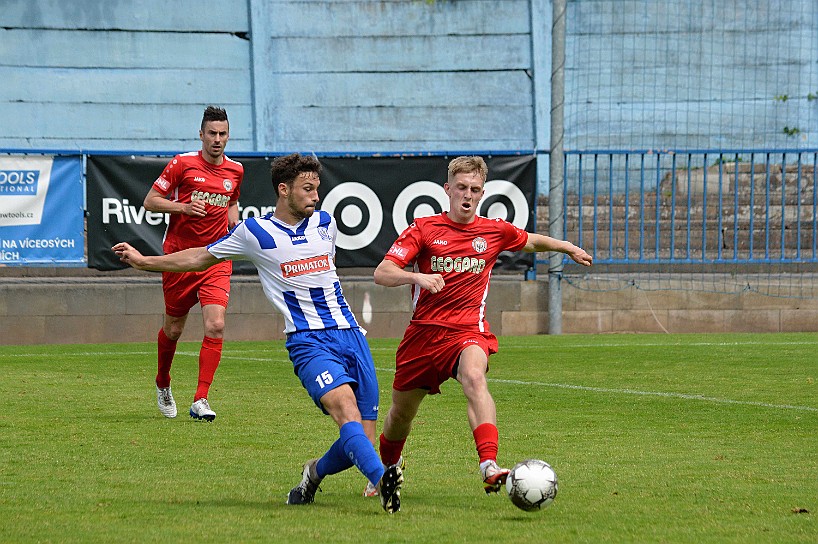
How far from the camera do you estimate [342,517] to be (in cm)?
519

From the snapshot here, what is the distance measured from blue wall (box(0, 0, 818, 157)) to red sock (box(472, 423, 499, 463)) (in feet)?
46.7

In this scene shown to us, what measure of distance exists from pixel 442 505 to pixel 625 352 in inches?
313

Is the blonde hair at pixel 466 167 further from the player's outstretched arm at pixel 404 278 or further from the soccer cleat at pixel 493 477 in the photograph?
the soccer cleat at pixel 493 477

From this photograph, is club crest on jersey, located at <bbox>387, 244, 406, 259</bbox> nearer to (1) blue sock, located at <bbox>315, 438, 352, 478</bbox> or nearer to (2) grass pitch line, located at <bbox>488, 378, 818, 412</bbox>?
(1) blue sock, located at <bbox>315, 438, 352, 478</bbox>

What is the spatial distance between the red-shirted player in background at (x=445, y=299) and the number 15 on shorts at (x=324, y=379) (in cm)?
55

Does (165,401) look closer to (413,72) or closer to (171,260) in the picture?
(171,260)

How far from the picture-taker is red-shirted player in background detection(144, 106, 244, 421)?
8.93m

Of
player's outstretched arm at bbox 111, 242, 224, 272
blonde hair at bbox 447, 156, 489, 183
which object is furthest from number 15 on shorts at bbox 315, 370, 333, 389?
blonde hair at bbox 447, 156, 489, 183

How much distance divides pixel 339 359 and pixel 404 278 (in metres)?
0.47

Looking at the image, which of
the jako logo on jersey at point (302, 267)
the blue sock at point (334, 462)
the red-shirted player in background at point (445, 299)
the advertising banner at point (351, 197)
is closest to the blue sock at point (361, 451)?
the blue sock at point (334, 462)

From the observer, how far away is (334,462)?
5.52 metres

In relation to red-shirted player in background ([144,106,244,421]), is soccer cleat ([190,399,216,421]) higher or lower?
lower

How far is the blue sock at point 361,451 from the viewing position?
17.2ft

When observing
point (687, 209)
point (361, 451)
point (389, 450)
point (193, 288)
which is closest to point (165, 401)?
point (193, 288)
